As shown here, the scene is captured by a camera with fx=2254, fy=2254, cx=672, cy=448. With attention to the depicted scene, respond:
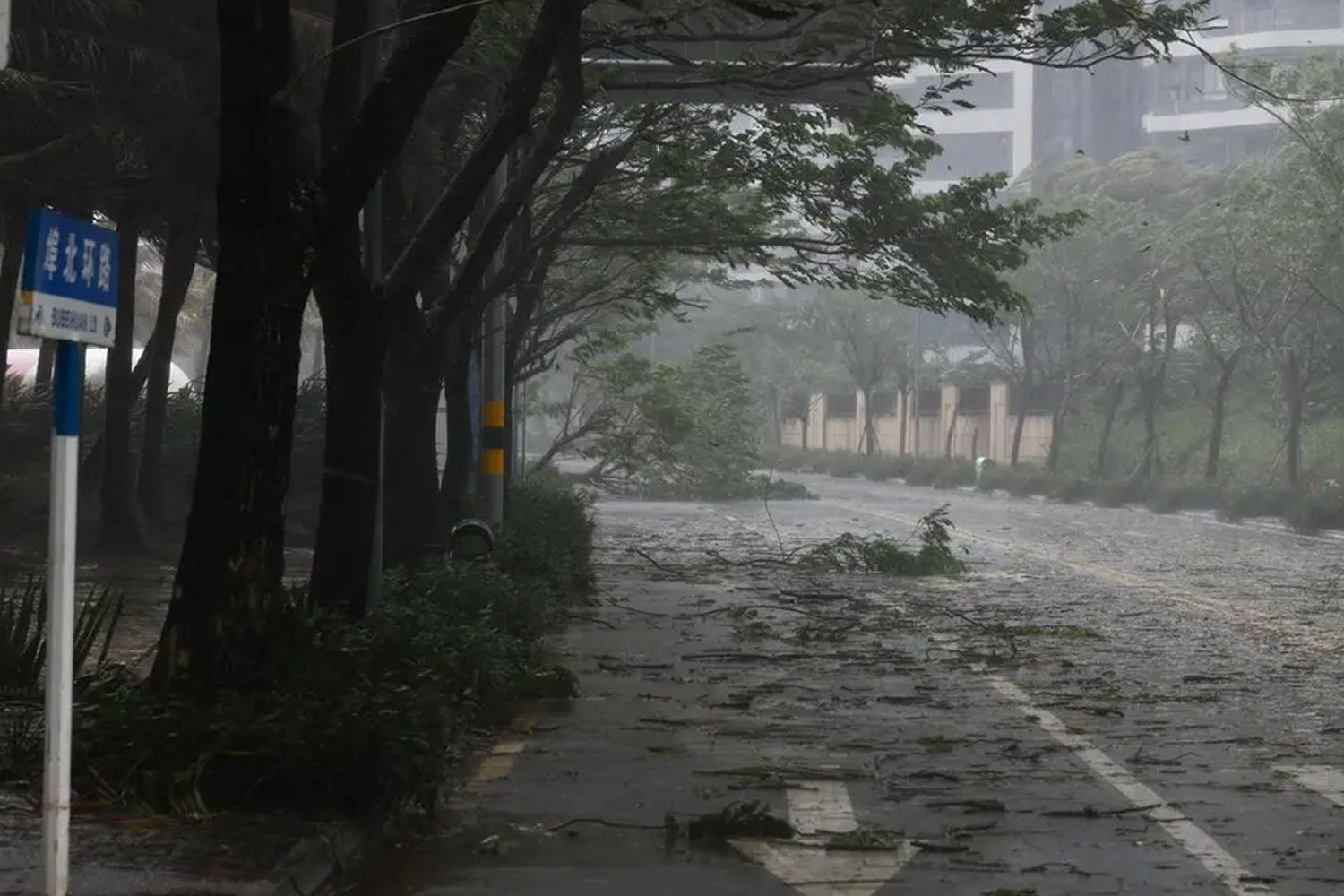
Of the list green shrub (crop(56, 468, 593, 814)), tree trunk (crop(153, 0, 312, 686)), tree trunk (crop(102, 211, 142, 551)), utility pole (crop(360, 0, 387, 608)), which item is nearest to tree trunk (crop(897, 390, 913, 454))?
tree trunk (crop(102, 211, 142, 551))

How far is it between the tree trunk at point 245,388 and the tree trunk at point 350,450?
115 inches

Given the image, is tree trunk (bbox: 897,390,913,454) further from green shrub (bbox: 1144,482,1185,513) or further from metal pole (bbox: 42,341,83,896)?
metal pole (bbox: 42,341,83,896)

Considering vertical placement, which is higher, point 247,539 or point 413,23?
point 413,23

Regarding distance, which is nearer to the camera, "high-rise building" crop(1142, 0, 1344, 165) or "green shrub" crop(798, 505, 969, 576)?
"green shrub" crop(798, 505, 969, 576)

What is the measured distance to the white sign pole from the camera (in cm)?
593

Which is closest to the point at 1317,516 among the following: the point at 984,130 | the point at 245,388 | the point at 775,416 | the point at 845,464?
the point at 245,388

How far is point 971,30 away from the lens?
701 inches

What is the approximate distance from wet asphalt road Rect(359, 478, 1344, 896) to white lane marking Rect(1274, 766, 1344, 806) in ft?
0.11

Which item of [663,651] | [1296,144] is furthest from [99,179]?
[1296,144]

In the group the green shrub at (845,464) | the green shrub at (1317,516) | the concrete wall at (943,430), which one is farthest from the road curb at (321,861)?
the green shrub at (845,464)

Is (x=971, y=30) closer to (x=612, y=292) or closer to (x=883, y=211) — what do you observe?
(x=883, y=211)

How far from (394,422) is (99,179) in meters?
7.30

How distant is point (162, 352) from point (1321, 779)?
66.3ft

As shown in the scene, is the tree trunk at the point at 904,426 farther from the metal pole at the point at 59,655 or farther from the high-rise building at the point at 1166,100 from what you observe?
the metal pole at the point at 59,655
